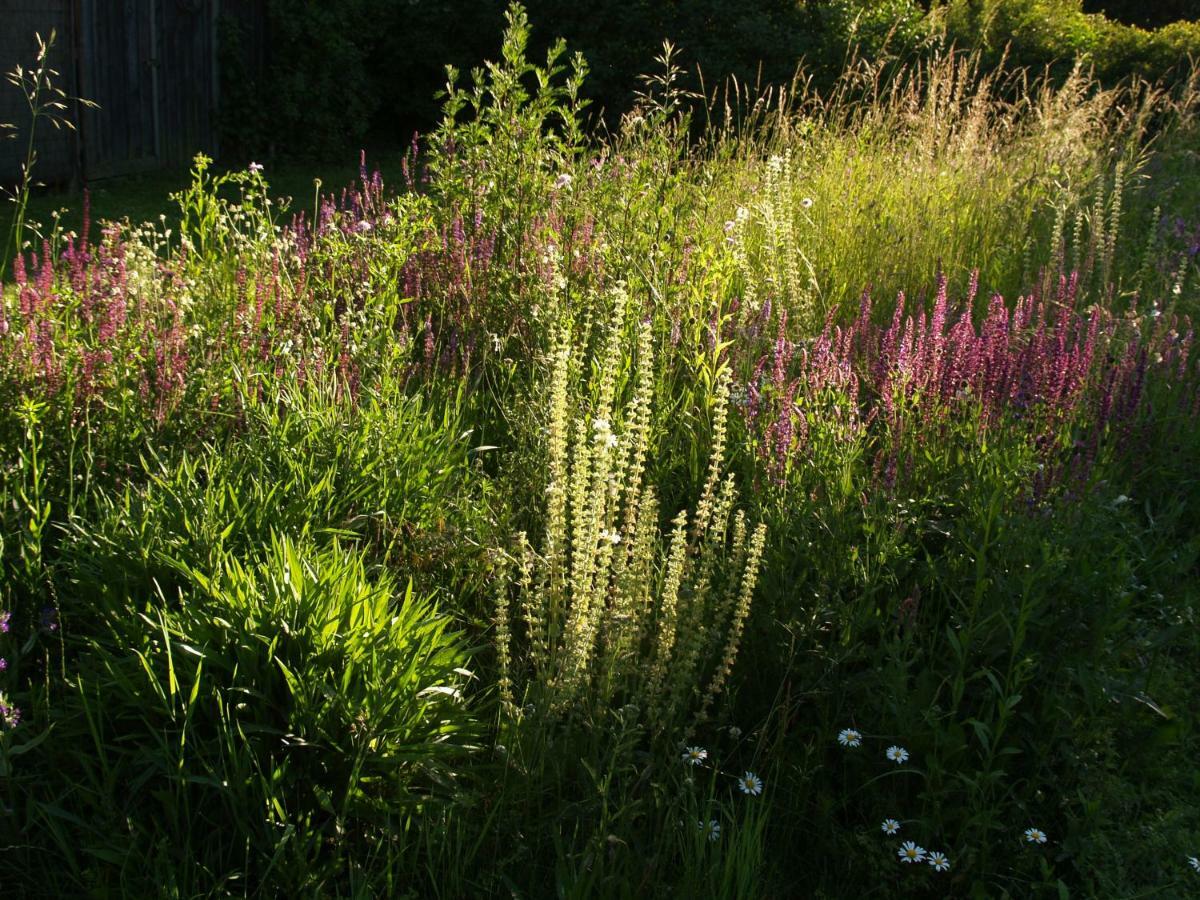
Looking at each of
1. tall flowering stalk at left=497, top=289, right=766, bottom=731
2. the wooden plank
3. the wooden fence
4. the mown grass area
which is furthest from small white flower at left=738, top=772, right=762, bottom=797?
the wooden fence

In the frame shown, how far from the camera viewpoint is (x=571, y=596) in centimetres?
284

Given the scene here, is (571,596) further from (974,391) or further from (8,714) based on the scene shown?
(974,391)

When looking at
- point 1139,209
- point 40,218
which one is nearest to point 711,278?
point 1139,209

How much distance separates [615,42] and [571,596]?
38.7 feet

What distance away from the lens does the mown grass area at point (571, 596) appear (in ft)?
7.71

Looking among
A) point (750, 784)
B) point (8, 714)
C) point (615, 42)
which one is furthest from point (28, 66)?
point (750, 784)

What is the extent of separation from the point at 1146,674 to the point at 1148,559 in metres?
0.42

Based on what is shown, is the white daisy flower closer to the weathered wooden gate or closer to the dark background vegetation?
the weathered wooden gate

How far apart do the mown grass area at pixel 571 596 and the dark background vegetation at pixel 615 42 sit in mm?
9007

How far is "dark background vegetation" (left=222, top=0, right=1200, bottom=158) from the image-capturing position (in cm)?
1266

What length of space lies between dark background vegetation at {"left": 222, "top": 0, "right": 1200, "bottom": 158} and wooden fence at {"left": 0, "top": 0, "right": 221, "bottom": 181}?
0.37m

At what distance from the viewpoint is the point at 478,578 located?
3.19m

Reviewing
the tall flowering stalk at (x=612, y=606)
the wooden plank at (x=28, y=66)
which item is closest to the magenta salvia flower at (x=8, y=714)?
the tall flowering stalk at (x=612, y=606)

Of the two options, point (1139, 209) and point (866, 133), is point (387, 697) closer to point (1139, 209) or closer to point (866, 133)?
point (866, 133)
